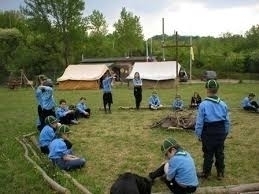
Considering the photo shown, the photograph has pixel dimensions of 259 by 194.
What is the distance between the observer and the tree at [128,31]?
5647cm

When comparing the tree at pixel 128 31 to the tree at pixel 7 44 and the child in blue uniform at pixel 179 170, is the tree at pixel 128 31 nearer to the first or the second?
the tree at pixel 7 44

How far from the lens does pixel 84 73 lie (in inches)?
1517

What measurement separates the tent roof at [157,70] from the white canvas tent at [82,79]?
273 centimetres

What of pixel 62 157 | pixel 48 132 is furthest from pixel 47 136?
pixel 62 157

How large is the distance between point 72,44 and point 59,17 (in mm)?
3111

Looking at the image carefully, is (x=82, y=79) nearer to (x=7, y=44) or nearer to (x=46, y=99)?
(x=7, y=44)

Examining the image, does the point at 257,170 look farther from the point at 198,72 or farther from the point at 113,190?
the point at 198,72

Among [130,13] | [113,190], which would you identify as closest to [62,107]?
[113,190]

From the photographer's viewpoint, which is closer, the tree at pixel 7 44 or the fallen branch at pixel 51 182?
the fallen branch at pixel 51 182

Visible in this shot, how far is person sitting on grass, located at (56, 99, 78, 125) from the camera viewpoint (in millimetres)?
15438

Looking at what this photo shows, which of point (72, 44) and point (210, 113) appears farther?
point (72, 44)

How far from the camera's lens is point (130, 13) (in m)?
57.1

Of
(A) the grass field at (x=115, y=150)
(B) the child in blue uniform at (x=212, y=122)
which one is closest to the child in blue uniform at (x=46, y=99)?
(A) the grass field at (x=115, y=150)

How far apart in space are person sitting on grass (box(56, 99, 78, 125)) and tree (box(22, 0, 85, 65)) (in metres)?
33.3
